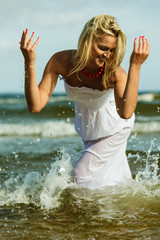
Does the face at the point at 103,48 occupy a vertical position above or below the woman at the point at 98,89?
above

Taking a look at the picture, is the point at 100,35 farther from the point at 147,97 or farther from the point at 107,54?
the point at 147,97

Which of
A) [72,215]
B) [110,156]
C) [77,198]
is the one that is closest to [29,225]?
[72,215]

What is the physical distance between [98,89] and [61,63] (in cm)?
49

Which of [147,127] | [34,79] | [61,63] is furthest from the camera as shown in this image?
[147,127]

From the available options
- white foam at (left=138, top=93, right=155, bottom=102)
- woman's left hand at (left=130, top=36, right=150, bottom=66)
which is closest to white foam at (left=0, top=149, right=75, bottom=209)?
woman's left hand at (left=130, top=36, right=150, bottom=66)

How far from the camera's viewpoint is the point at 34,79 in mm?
3531

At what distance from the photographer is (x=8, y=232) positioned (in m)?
3.58

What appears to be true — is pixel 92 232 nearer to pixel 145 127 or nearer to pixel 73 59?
pixel 73 59

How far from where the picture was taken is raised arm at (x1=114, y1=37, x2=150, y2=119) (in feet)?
11.1

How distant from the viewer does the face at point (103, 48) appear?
3590mm

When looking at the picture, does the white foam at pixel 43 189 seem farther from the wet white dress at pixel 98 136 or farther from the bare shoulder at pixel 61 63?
the bare shoulder at pixel 61 63

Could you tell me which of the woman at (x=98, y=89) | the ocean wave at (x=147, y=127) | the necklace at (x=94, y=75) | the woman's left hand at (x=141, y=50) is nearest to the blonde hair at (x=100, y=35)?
the woman at (x=98, y=89)

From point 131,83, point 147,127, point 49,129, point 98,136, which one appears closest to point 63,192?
point 98,136

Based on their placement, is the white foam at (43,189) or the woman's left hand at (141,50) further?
the white foam at (43,189)
